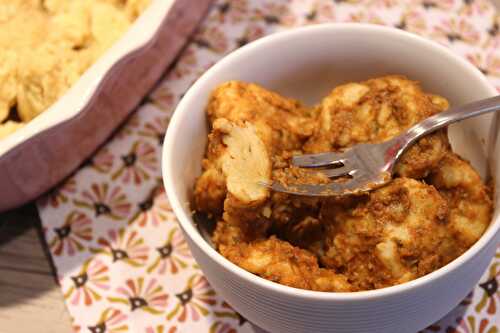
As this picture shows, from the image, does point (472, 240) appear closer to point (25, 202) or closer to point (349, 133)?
point (349, 133)

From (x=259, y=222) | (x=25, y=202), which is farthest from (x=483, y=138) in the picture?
(x=25, y=202)

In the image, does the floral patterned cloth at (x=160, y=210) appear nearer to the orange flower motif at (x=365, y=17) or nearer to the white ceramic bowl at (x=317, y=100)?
the orange flower motif at (x=365, y=17)

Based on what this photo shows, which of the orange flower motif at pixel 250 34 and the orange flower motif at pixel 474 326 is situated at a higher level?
the orange flower motif at pixel 250 34

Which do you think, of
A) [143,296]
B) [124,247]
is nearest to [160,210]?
[124,247]

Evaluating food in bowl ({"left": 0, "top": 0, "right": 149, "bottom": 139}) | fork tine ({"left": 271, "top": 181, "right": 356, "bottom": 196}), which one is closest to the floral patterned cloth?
food in bowl ({"left": 0, "top": 0, "right": 149, "bottom": 139})

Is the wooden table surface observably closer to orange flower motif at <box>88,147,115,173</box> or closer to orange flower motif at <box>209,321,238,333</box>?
orange flower motif at <box>88,147,115,173</box>

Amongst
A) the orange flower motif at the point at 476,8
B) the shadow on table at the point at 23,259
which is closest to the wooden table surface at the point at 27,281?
the shadow on table at the point at 23,259
